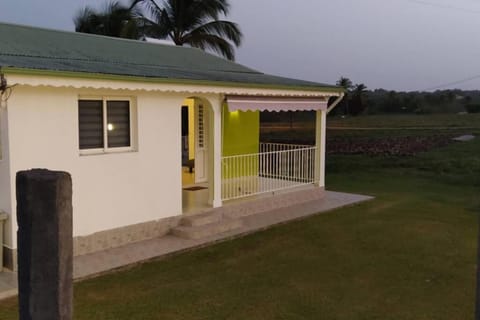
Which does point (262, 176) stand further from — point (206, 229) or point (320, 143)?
point (206, 229)

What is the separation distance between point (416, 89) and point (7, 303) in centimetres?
6549

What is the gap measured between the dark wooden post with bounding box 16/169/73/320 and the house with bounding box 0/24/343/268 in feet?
15.3

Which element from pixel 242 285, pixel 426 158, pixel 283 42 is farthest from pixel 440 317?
pixel 283 42

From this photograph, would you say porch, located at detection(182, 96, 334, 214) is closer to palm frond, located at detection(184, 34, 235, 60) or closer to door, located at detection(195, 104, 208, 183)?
door, located at detection(195, 104, 208, 183)

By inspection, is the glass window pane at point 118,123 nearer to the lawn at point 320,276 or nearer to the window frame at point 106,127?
the window frame at point 106,127

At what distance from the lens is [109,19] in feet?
88.8

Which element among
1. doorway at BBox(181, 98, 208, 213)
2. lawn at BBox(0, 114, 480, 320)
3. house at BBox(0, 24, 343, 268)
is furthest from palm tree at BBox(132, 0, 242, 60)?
lawn at BBox(0, 114, 480, 320)

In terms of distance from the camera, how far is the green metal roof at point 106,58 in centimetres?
716

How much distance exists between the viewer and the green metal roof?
7164 millimetres

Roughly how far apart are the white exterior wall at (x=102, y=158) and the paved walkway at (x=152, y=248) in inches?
17.3

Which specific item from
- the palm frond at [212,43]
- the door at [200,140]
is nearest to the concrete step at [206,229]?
the door at [200,140]

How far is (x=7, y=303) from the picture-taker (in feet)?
19.2

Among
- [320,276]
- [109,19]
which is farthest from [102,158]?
[109,19]

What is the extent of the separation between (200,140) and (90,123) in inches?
192
